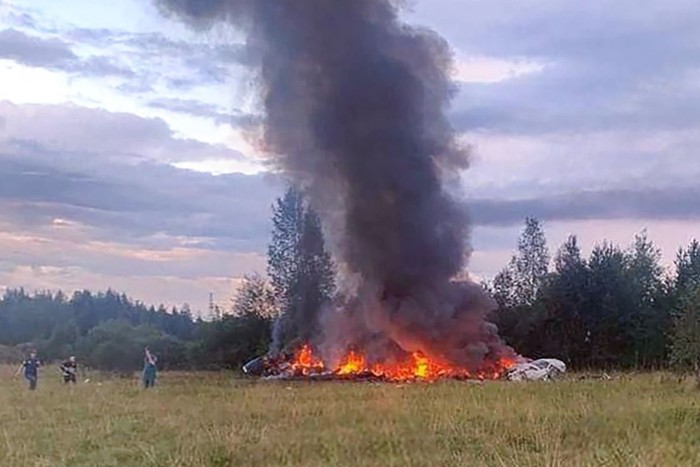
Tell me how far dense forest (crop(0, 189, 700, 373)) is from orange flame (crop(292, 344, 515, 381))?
7347mm

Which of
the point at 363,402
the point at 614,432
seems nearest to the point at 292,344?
the point at 363,402

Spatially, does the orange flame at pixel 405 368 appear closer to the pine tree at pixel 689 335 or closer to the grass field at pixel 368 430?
the pine tree at pixel 689 335

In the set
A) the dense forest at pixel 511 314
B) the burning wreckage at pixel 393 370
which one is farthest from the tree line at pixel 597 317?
Answer: the burning wreckage at pixel 393 370

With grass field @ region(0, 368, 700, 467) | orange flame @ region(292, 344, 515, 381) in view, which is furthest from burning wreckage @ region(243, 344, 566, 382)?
grass field @ region(0, 368, 700, 467)

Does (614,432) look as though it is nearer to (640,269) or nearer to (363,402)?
(363,402)

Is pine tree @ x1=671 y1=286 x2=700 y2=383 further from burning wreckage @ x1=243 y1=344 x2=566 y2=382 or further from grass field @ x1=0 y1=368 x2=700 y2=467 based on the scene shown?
grass field @ x1=0 y1=368 x2=700 y2=467

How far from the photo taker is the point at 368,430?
16266 mm

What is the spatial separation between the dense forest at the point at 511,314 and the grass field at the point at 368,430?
30.5 metres

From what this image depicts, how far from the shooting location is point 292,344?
182 ft

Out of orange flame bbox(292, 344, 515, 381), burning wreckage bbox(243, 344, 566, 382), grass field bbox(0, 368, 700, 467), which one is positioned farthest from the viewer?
orange flame bbox(292, 344, 515, 381)

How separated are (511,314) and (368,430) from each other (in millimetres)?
46529

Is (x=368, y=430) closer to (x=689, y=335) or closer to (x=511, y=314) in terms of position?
(x=689, y=335)

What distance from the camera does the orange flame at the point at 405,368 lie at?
148 feet

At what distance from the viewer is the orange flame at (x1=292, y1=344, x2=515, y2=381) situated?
4503 centimetres
